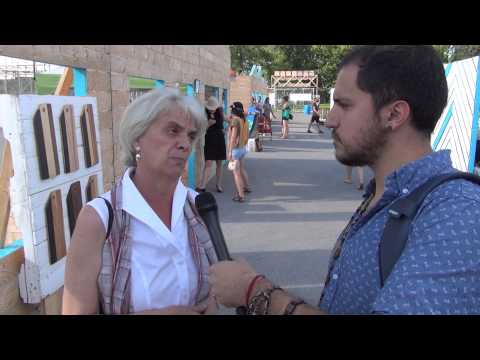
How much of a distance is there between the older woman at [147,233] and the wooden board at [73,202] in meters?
0.89

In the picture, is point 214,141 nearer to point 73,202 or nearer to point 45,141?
point 73,202

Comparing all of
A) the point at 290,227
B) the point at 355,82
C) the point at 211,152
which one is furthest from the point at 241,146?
the point at 355,82

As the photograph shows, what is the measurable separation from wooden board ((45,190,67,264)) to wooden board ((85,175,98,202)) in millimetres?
369

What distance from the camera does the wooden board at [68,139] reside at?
2709mm

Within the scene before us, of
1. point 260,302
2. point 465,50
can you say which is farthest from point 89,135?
point 465,50

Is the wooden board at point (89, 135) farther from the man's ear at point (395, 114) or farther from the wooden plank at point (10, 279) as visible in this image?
the man's ear at point (395, 114)

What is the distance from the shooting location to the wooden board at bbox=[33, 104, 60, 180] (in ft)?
7.91

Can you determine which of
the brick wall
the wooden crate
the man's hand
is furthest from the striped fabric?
the brick wall

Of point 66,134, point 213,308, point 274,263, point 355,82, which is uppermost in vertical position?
point 355,82

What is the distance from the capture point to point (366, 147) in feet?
4.17
